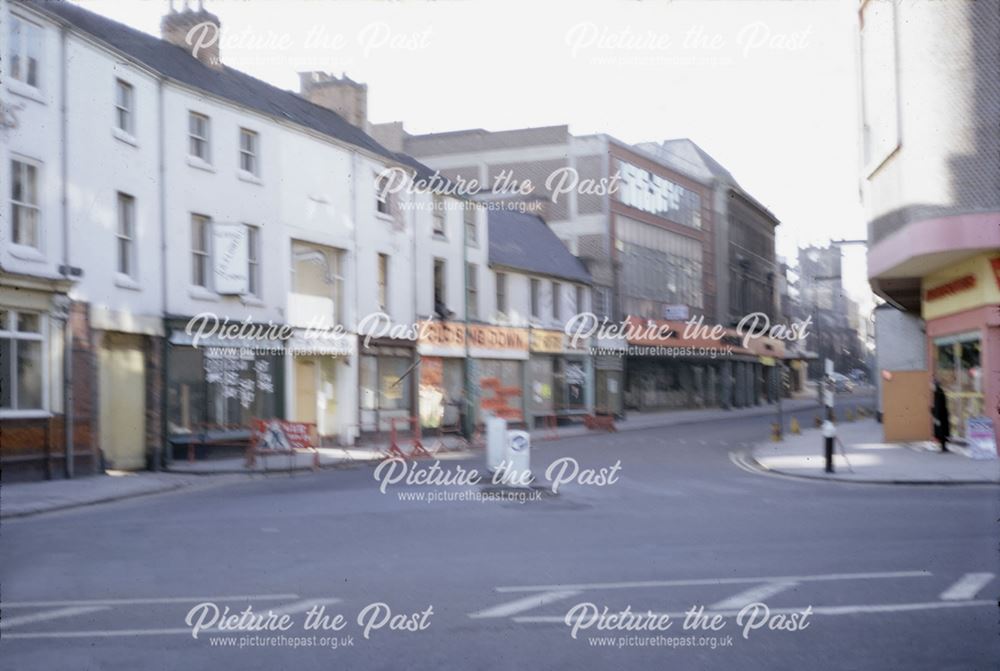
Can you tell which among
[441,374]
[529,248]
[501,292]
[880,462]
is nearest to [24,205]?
[880,462]

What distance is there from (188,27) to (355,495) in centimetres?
1635

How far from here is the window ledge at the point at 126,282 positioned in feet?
73.5

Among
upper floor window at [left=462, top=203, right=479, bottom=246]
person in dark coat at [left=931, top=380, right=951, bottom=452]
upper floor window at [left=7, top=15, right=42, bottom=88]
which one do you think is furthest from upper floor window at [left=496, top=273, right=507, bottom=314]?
upper floor window at [left=7, top=15, right=42, bottom=88]

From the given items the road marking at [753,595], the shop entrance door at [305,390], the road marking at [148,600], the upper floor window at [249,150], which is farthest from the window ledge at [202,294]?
the road marking at [753,595]

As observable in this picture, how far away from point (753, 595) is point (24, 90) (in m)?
16.5

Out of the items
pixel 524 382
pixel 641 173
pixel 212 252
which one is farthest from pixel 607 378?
pixel 212 252

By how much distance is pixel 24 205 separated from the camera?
63.5ft

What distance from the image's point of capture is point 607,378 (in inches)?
2023

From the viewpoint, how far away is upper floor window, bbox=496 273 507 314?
1649 inches

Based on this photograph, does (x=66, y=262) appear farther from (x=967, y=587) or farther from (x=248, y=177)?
(x=967, y=587)

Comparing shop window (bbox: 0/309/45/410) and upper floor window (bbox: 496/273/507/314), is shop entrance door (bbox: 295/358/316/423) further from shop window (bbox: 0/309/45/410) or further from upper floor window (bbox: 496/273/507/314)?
upper floor window (bbox: 496/273/507/314)

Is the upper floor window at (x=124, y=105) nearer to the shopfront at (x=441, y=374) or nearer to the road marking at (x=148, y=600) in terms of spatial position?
the shopfront at (x=441, y=374)

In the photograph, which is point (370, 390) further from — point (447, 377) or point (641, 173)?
point (641, 173)

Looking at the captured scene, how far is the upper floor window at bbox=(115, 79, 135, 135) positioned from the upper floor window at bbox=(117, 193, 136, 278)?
149 cm
